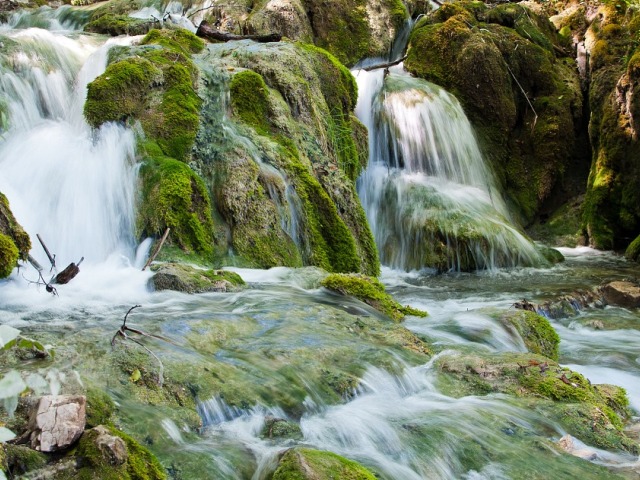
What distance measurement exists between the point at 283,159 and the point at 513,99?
28.6 feet

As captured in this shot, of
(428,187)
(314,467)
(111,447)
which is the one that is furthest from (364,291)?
(428,187)

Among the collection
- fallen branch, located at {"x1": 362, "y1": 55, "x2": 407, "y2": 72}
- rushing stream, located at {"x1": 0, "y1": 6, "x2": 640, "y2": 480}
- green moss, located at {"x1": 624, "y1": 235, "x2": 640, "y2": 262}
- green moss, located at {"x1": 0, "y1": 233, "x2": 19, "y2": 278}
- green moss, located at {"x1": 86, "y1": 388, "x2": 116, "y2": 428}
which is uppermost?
fallen branch, located at {"x1": 362, "y1": 55, "x2": 407, "y2": 72}

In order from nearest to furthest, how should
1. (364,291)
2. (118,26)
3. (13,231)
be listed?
(13,231)
(364,291)
(118,26)

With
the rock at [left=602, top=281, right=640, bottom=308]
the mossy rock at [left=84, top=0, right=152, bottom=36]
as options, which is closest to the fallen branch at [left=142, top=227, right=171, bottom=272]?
the rock at [left=602, top=281, right=640, bottom=308]

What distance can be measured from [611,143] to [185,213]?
10.1 metres

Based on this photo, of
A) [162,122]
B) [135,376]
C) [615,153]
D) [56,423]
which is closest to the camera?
[56,423]

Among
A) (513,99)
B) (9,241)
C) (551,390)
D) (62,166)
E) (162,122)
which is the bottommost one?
(551,390)

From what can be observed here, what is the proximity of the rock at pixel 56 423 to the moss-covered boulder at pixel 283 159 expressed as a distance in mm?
4958

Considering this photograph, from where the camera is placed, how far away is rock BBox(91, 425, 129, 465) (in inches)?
108

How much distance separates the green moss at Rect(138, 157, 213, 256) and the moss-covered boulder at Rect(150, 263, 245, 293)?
1.03m

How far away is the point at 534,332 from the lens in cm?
615

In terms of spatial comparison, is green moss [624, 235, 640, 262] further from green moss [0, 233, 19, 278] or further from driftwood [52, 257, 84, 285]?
green moss [0, 233, 19, 278]

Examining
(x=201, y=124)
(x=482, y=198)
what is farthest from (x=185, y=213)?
(x=482, y=198)

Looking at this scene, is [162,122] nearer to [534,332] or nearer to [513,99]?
[534,332]
